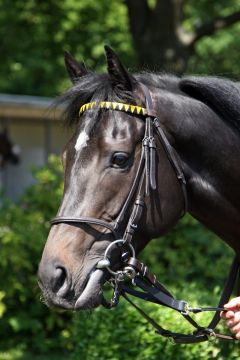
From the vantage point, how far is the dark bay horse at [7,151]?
14664mm

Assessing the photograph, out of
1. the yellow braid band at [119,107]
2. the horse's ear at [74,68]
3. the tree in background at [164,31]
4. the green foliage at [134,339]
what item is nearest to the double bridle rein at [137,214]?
the yellow braid band at [119,107]

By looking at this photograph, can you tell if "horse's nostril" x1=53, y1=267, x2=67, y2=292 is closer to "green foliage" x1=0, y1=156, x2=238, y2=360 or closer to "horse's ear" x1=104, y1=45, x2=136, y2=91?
"horse's ear" x1=104, y1=45, x2=136, y2=91

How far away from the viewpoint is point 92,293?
9.09ft

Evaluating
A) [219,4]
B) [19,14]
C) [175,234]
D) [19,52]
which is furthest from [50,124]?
[175,234]

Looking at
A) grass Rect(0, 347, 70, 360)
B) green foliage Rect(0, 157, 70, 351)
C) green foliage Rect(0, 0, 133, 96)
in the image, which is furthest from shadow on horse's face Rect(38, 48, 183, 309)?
green foliage Rect(0, 0, 133, 96)

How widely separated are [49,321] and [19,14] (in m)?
7.85

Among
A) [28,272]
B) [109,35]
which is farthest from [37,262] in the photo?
[109,35]

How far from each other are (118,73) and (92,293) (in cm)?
99

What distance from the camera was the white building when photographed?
589 inches

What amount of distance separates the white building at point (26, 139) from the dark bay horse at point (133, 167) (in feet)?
37.9

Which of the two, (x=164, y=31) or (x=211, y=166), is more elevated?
(x=211, y=166)

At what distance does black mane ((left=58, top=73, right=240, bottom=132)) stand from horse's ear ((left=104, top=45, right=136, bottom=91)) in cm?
8

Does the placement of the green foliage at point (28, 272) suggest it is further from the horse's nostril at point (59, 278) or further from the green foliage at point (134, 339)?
the horse's nostril at point (59, 278)

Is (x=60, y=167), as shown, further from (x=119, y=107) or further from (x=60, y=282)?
(x=60, y=282)
